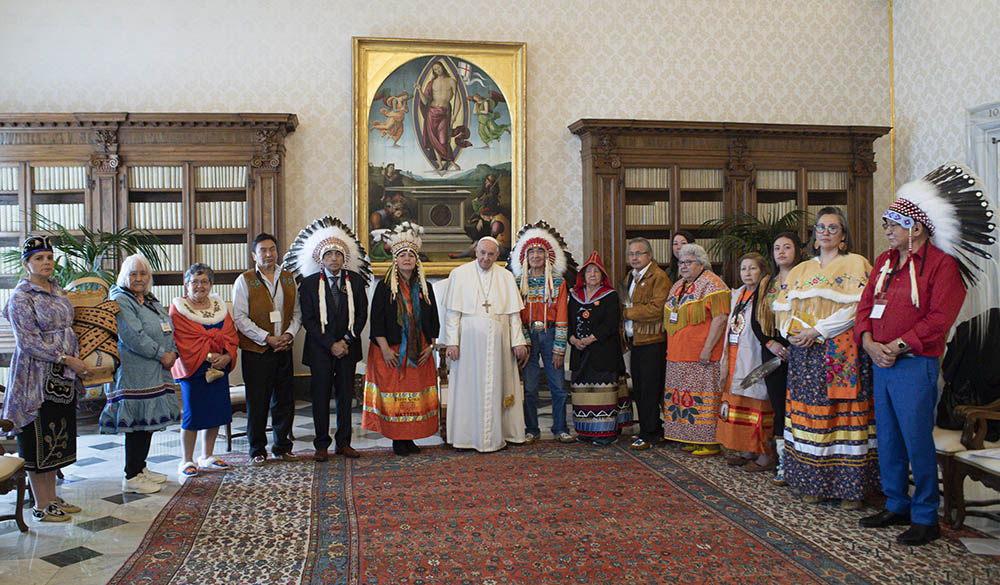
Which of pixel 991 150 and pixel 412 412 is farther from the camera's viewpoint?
pixel 991 150

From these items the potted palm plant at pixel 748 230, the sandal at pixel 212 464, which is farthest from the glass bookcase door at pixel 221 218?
the potted palm plant at pixel 748 230

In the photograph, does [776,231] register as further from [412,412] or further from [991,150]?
[412,412]

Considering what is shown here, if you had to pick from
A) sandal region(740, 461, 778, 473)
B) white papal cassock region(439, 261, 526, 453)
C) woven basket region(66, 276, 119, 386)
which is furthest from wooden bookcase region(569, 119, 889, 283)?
woven basket region(66, 276, 119, 386)

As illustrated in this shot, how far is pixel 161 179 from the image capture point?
702cm

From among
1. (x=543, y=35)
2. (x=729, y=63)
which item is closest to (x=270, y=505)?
(x=543, y=35)

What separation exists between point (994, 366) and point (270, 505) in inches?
147

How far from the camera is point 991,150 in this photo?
6.79m

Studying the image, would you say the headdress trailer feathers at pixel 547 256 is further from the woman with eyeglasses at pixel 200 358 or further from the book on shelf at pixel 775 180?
the book on shelf at pixel 775 180

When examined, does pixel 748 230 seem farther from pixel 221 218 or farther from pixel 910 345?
pixel 221 218

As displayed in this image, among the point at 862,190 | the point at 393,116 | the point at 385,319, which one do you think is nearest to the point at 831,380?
the point at 385,319

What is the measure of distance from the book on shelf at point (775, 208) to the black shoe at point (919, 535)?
4687 mm

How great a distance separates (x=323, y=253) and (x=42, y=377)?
1.85m

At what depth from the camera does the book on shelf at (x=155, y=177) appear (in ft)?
22.9

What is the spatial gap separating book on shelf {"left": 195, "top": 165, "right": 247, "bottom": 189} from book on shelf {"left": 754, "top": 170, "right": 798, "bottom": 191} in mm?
5014
